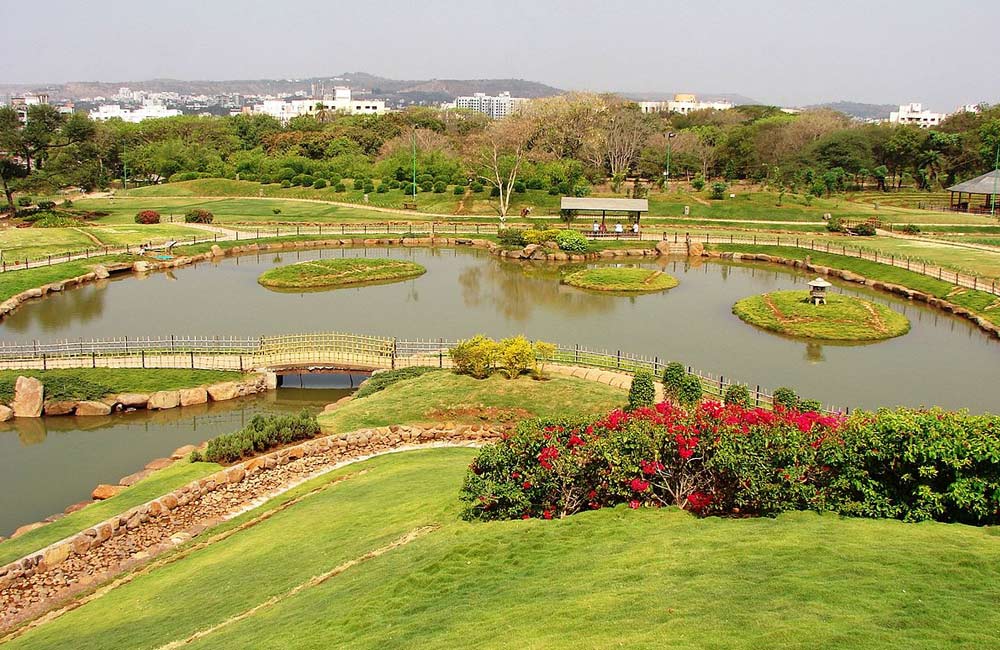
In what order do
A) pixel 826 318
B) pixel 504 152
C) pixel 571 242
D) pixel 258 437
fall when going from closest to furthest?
pixel 258 437
pixel 826 318
pixel 571 242
pixel 504 152

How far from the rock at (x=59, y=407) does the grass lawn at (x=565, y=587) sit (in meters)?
12.0

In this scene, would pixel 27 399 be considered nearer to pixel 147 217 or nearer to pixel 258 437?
pixel 258 437

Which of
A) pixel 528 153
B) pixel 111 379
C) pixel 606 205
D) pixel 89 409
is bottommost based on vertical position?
pixel 89 409

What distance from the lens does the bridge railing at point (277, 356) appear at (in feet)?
91.6

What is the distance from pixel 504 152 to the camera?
278 feet

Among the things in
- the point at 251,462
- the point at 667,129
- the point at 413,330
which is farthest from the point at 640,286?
the point at 667,129

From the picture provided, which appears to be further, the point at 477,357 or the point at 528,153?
the point at 528,153

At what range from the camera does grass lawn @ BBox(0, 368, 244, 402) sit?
25.6 metres

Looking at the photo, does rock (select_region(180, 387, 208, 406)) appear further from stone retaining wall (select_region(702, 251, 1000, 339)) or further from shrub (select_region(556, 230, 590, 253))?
shrub (select_region(556, 230, 590, 253))

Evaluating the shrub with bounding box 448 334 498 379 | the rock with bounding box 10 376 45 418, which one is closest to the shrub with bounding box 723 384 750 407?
the shrub with bounding box 448 334 498 379

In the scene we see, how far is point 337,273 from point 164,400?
21.1m

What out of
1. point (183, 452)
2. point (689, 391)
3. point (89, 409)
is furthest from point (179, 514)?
point (689, 391)

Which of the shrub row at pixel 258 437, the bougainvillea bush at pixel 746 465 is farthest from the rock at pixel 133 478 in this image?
the bougainvillea bush at pixel 746 465

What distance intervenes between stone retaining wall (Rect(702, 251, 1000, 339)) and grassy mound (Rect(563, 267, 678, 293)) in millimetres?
Result: 9827
